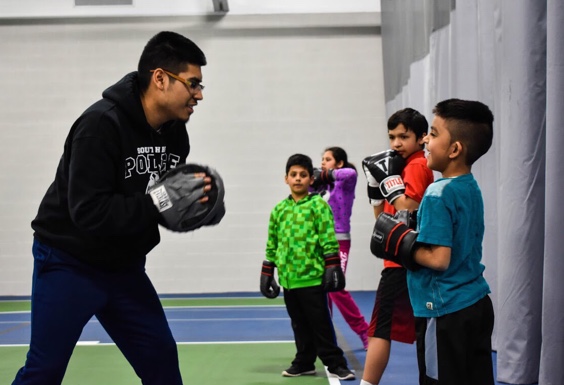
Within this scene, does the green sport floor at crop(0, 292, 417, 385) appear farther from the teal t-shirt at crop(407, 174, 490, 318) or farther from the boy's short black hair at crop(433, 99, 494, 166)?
the boy's short black hair at crop(433, 99, 494, 166)

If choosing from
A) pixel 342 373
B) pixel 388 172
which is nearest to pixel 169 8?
pixel 342 373

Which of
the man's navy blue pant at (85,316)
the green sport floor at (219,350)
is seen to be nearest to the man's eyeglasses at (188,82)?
the man's navy blue pant at (85,316)

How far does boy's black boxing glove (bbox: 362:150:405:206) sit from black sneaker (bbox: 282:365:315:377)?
1.92m

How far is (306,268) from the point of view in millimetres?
5289


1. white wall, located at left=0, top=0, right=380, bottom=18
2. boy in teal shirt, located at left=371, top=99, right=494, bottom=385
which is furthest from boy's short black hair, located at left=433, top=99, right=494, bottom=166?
white wall, located at left=0, top=0, right=380, bottom=18

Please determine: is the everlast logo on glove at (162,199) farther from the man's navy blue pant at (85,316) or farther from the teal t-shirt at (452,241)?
the teal t-shirt at (452,241)

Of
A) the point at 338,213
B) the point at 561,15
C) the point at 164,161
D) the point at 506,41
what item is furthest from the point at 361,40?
the point at 164,161

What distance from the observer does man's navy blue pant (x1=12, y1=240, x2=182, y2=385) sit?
9.02 ft

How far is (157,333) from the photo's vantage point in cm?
297

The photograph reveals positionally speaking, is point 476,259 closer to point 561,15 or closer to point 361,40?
point 561,15

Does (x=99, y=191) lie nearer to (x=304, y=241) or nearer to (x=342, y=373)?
(x=304, y=241)

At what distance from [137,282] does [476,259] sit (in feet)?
4.42

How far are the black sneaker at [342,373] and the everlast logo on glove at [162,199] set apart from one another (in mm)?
2814

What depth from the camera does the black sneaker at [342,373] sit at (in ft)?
16.9
